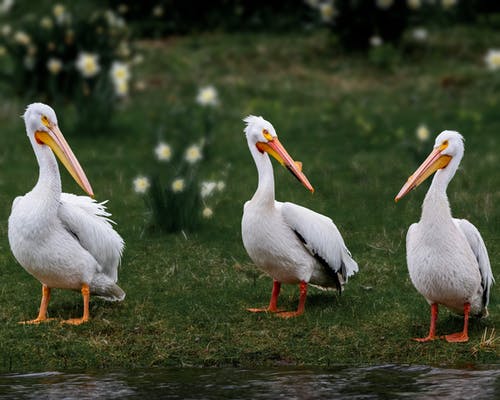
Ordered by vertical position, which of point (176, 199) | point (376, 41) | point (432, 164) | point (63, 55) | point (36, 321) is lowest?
point (36, 321)

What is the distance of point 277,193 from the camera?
1067 centimetres

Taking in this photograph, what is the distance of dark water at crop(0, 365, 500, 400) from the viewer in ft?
20.0

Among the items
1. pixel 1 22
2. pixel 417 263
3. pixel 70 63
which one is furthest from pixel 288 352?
pixel 1 22

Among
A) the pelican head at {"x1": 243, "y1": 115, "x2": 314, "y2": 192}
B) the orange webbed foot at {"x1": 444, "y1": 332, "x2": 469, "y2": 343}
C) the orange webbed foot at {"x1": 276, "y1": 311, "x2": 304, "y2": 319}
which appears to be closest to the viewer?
the orange webbed foot at {"x1": 444, "y1": 332, "x2": 469, "y2": 343}

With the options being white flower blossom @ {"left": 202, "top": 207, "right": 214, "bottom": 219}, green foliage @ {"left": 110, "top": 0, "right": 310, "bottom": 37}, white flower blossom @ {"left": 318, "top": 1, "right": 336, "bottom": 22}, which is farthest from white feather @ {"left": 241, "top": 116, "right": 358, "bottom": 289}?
green foliage @ {"left": 110, "top": 0, "right": 310, "bottom": 37}

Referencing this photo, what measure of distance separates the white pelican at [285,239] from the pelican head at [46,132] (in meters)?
1.09

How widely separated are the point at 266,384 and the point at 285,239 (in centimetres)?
130

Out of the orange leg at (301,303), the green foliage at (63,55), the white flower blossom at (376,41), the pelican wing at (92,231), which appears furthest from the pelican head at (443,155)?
the white flower blossom at (376,41)

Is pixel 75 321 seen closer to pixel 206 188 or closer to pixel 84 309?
pixel 84 309

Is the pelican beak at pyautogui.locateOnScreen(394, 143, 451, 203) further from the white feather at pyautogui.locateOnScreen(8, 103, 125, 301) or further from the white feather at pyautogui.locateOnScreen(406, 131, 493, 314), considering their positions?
the white feather at pyautogui.locateOnScreen(8, 103, 125, 301)

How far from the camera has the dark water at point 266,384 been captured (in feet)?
20.0

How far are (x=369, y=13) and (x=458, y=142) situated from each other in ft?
29.5

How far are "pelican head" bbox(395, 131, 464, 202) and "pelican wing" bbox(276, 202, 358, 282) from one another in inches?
28.1

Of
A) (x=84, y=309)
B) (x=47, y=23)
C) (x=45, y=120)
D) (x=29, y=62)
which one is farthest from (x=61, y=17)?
(x=84, y=309)
